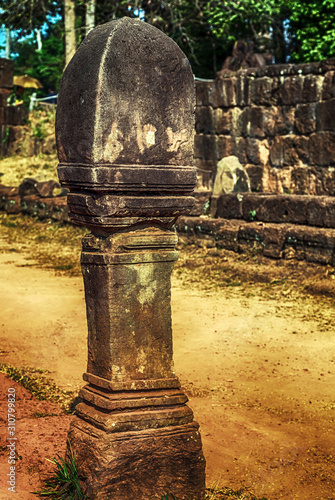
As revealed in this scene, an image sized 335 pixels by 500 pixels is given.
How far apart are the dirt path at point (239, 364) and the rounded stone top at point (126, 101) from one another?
68.6 inches

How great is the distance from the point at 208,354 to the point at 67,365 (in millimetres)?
1258

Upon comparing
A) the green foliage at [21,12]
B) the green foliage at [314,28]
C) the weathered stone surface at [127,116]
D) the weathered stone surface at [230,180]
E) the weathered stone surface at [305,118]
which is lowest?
the weathered stone surface at [230,180]

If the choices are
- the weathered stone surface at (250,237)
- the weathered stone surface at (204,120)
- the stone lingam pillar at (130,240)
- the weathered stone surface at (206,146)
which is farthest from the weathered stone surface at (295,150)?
the stone lingam pillar at (130,240)

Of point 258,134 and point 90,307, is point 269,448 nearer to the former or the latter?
point 90,307

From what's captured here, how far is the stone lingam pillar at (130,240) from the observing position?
3279 millimetres

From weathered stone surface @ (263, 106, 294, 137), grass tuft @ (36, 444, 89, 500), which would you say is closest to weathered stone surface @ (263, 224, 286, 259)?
weathered stone surface @ (263, 106, 294, 137)

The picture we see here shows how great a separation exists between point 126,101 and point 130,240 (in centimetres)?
67

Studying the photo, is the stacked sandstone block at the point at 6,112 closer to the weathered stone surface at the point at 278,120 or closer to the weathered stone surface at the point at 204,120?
the weathered stone surface at the point at 204,120

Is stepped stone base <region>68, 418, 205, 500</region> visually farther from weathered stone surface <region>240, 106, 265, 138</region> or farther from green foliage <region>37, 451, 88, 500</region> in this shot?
weathered stone surface <region>240, 106, 265, 138</region>

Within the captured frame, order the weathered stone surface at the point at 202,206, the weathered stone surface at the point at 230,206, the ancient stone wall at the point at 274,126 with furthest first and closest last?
the ancient stone wall at the point at 274,126
the weathered stone surface at the point at 202,206
the weathered stone surface at the point at 230,206

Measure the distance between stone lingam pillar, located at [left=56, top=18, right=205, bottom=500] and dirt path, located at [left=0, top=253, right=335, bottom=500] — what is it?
0.47m

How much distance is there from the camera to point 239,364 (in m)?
5.94

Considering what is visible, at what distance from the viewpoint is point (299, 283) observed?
883cm

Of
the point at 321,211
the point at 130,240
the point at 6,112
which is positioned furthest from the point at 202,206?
the point at 6,112
